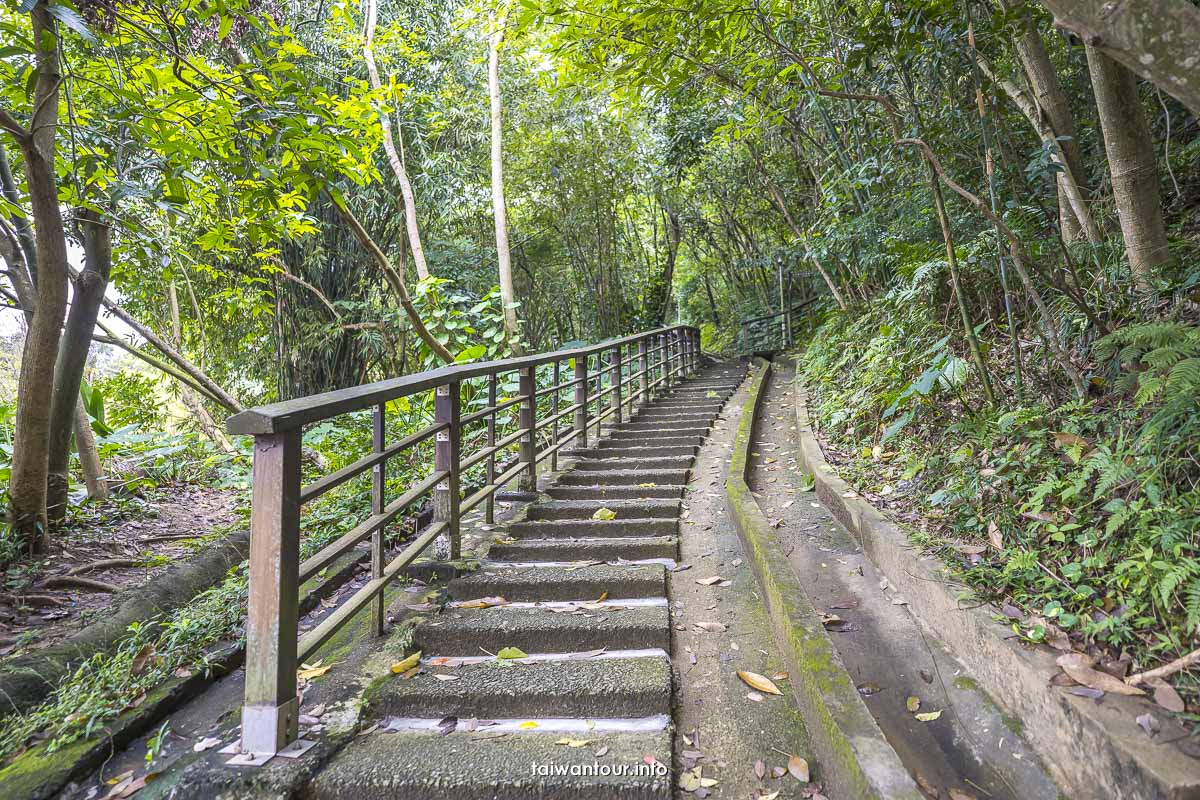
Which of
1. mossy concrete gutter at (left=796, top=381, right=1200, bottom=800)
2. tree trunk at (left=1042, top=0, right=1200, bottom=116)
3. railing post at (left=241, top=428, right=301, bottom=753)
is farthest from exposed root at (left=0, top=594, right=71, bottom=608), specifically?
tree trunk at (left=1042, top=0, right=1200, bottom=116)

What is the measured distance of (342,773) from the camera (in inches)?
71.5

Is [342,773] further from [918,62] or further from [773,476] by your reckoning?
[918,62]

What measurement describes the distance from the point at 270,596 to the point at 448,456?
4.32 ft

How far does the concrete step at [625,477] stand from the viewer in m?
4.92

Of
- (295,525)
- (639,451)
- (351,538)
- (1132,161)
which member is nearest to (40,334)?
(351,538)

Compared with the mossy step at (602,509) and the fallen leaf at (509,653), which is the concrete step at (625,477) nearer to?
the mossy step at (602,509)

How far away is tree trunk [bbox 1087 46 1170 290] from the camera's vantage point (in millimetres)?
2809

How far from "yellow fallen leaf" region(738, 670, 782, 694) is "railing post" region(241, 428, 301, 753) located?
1602mm

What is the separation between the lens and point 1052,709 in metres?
1.76

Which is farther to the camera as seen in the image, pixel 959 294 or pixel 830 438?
pixel 830 438

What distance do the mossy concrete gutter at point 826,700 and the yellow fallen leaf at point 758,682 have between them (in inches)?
3.2

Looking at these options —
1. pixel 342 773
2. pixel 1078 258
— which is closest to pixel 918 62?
pixel 1078 258

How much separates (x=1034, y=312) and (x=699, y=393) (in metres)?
6.13

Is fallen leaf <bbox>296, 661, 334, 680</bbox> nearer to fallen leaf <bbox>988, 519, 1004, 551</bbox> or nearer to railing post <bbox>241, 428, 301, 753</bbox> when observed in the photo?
railing post <bbox>241, 428, 301, 753</bbox>
